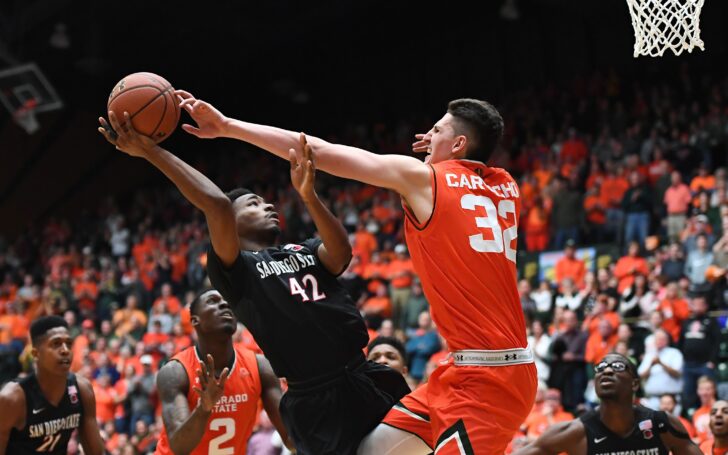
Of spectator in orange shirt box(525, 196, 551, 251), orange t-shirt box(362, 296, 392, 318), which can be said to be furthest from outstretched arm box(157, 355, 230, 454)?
spectator in orange shirt box(525, 196, 551, 251)

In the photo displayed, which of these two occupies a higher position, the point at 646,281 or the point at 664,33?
the point at 664,33

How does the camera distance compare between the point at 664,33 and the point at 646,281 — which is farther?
the point at 646,281

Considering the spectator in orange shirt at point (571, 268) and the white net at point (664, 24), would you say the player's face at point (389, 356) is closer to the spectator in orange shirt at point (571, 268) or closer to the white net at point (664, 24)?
the white net at point (664, 24)

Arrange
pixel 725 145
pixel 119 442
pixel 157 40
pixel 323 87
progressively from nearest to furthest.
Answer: pixel 119 442, pixel 725 145, pixel 157 40, pixel 323 87

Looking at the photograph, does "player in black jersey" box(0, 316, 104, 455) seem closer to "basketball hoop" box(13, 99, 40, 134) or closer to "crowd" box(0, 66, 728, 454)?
"crowd" box(0, 66, 728, 454)

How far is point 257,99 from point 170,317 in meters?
12.5

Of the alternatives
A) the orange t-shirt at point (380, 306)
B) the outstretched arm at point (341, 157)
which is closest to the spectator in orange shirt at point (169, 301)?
the orange t-shirt at point (380, 306)

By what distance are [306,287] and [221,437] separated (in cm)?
167

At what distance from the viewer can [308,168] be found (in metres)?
4.38

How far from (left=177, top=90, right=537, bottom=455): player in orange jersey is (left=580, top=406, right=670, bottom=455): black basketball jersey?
8.19ft

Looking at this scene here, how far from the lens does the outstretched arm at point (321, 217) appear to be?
4391 millimetres

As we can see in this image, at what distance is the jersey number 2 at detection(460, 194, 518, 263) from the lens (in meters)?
4.34

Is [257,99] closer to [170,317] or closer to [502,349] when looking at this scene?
[170,317]

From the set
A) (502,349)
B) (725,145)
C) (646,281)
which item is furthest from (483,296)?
(725,145)
